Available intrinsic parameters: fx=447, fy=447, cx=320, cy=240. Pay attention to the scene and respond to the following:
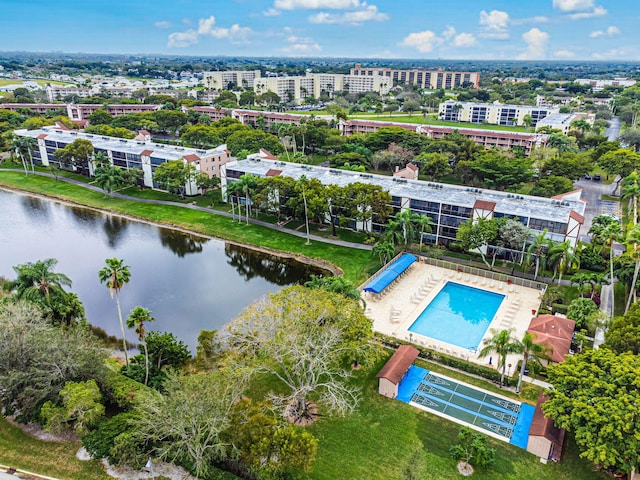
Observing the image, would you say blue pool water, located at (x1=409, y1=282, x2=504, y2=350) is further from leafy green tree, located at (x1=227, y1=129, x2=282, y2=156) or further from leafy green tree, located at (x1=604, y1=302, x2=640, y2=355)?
leafy green tree, located at (x1=227, y1=129, x2=282, y2=156)

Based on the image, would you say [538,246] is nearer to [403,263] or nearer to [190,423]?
[403,263]

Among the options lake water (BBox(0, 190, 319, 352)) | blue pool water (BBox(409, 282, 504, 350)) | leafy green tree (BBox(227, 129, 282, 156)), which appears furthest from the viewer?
leafy green tree (BBox(227, 129, 282, 156))

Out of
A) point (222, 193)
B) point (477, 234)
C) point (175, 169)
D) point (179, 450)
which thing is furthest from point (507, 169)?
point (179, 450)

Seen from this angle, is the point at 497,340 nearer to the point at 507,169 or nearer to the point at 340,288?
the point at 340,288

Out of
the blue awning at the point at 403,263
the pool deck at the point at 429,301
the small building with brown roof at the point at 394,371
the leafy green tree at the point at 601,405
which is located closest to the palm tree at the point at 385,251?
the blue awning at the point at 403,263

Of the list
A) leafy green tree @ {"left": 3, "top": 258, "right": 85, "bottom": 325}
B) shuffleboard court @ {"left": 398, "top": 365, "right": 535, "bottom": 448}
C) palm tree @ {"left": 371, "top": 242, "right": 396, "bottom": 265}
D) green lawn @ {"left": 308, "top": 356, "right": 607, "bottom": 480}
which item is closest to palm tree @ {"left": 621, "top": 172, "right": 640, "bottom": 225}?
palm tree @ {"left": 371, "top": 242, "right": 396, "bottom": 265}

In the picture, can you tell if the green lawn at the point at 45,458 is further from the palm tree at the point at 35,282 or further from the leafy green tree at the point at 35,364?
the palm tree at the point at 35,282
